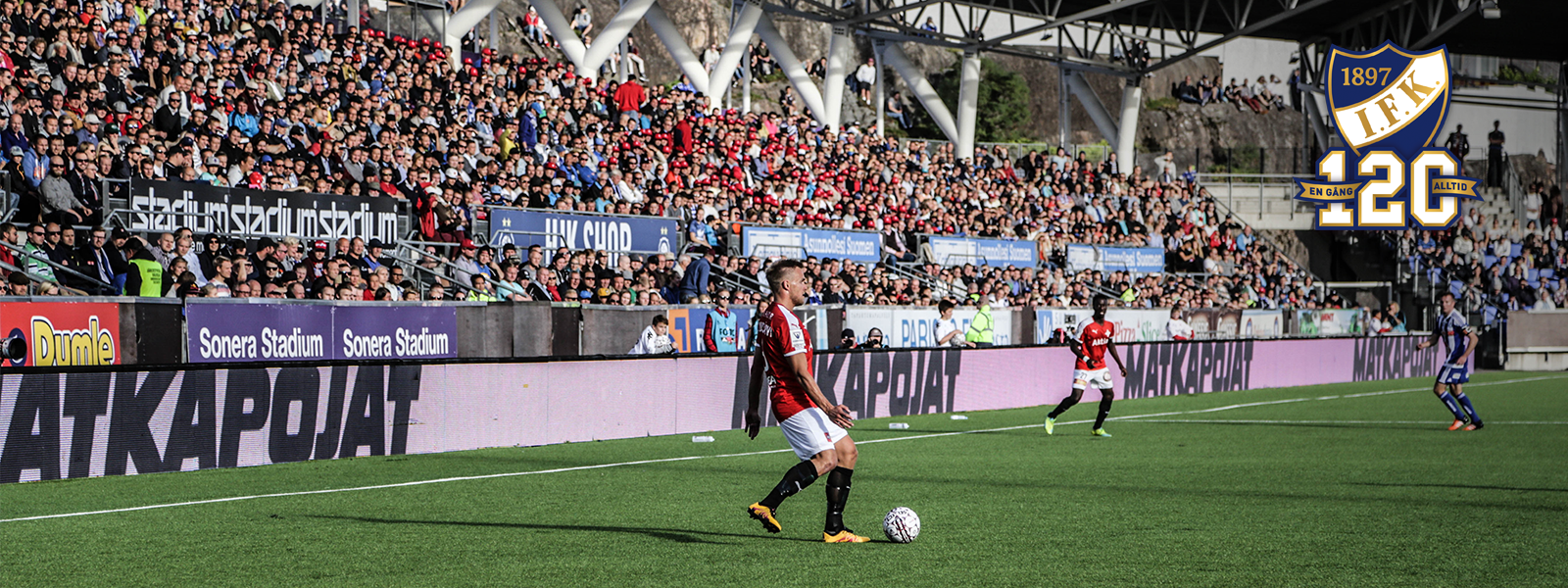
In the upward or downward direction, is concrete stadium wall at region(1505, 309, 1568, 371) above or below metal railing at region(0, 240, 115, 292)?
below

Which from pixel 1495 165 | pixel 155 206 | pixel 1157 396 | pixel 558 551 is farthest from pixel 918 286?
pixel 1495 165

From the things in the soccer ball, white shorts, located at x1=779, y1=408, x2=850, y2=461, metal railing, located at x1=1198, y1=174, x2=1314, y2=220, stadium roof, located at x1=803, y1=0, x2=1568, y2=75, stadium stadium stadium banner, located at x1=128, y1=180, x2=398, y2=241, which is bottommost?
the soccer ball

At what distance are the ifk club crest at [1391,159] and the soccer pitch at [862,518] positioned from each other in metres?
33.5

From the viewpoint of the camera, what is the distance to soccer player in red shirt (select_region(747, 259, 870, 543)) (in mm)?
8453

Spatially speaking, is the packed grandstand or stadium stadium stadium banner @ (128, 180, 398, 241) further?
stadium stadium stadium banner @ (128, 180, 398, 241)

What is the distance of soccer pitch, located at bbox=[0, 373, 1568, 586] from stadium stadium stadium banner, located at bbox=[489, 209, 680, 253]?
Answer: 6974 millimetres

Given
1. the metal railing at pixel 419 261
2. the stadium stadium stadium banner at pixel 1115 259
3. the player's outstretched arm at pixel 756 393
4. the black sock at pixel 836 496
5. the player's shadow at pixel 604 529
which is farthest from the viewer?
the stadium stadium stadium banner at pixel 1115 259

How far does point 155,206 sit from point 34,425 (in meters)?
6.15

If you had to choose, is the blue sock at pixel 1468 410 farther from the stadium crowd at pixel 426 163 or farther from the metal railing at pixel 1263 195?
the metal railing at pixel 1263 195

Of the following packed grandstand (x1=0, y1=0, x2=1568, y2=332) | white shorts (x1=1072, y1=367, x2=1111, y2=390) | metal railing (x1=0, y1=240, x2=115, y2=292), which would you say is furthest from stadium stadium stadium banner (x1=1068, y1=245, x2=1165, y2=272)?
metal railing (x1=0, y1=240, x2=115, y2=292)

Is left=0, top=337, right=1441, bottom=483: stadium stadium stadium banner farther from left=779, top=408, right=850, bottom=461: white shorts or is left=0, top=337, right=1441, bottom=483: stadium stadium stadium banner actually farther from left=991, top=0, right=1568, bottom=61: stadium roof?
left=991, top=0, right=1568, bottom=61: stadium roof

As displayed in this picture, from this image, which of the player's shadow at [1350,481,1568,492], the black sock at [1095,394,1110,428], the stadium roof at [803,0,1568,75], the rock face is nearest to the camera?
the player's shadow at [1350,481,1568,492]

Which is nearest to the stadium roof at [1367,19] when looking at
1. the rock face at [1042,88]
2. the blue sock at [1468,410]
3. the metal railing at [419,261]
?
the rock face at [1042,88]

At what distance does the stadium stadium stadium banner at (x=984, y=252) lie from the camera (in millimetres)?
31922
